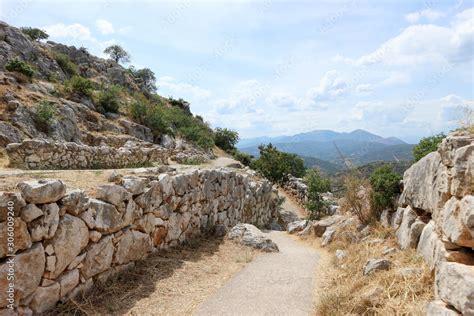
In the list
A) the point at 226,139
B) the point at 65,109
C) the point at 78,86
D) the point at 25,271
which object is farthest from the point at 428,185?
the point at 226,139

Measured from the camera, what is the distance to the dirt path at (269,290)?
5.79 metres

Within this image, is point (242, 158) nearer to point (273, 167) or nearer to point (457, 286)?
point (273, 167)

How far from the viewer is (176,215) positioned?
8750 millimetres

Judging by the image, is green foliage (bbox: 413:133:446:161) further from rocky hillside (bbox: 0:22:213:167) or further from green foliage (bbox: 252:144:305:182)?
green foliage (bbox: 252:144:305:182)

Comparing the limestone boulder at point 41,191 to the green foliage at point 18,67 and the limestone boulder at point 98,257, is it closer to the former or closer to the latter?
the limestone boulder at point 98,257

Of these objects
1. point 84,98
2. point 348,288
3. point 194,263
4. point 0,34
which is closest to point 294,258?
point 194,263

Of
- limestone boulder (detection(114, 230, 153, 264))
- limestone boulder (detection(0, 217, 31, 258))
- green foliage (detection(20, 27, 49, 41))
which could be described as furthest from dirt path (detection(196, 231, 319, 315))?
green foliage (detection(20, 27, 49, 41))

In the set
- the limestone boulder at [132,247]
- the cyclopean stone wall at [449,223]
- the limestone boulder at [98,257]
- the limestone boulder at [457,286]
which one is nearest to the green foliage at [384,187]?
the cyclopean stone wall at [449,223]

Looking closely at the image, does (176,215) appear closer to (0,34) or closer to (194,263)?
(194,263)

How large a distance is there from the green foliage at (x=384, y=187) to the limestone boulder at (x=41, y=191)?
267 inches

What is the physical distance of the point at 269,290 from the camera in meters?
6.64

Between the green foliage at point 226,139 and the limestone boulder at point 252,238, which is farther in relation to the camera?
the green foliage at point 226,139

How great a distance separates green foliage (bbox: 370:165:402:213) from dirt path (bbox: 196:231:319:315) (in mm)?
2135

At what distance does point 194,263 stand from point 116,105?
27387mm
